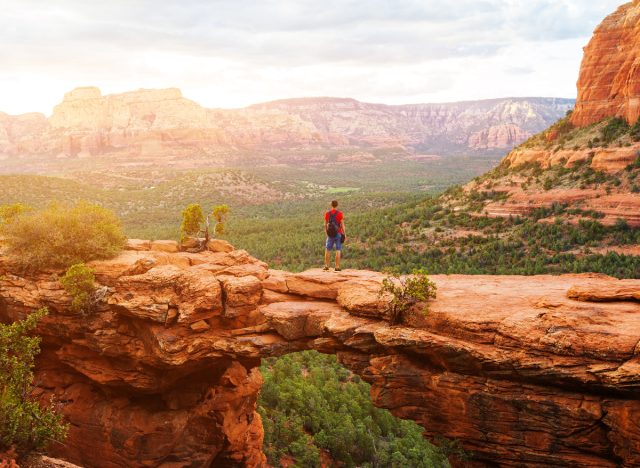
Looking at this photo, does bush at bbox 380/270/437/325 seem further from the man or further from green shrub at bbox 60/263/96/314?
green shrub at bbox 60/263/96/314

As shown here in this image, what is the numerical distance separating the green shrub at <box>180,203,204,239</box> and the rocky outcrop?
2.12 m

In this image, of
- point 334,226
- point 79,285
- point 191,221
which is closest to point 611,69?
point 334,226

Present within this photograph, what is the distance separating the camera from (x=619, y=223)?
39.6 m

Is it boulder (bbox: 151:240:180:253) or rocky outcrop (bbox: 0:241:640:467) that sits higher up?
boulder (bbox: 151:240:180:253)

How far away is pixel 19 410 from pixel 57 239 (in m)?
6.79

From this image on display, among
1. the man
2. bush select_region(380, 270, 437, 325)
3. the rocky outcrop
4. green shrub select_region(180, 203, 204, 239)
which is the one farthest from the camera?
green shrub select_region(180, 203, 204, 239)

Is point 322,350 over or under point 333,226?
under

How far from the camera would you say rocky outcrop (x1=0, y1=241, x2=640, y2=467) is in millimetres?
10500

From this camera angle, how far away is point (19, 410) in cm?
1159

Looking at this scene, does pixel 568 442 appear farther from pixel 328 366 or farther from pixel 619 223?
pixel 619 223

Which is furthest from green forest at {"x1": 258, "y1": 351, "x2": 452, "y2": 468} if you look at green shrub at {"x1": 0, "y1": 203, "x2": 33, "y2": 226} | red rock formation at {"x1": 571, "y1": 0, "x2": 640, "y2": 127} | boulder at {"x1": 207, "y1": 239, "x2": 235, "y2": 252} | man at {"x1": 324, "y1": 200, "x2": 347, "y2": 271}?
red rock formation at {"x1": 571, "y1": 0, "x2": 640, "y2": 127}

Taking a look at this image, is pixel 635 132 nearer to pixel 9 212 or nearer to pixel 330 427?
pixel 330 427

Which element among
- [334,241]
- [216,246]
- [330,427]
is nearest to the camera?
[334,241]

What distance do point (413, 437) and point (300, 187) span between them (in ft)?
361
